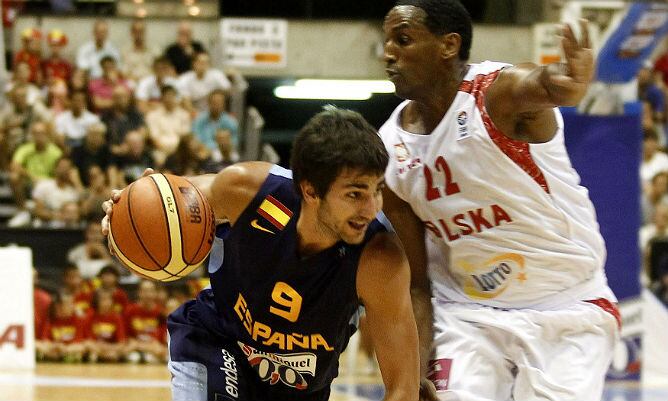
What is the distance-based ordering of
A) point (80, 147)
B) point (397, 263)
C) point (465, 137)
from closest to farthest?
point (397, 263), point (465, 137), point (80, 147)

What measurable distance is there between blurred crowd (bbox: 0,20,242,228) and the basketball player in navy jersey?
28.0 ft

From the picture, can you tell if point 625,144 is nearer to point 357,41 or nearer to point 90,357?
point 90,357

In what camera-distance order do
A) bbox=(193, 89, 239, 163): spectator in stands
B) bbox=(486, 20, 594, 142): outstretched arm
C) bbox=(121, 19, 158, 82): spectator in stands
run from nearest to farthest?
bbox=(486, 20, 594, 142): outstretched arm, bbox=(193, 89, 239, 163): spectator in stands, bbox=(121, 19, 158, 82): spectator in stands

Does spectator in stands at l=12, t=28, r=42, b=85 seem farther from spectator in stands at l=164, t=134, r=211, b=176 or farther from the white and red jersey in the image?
the white and red jersey

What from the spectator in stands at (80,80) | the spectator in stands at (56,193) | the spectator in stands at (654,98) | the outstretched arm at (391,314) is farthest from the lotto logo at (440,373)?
the spectator in stands at (654,98)

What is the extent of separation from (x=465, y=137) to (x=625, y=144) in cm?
598

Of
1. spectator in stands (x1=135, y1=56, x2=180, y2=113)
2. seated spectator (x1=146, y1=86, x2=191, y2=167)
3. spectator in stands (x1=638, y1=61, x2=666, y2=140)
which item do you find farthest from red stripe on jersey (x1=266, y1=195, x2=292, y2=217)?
spectator in stands (x1=638, y1=61, x2=666, y2=140)

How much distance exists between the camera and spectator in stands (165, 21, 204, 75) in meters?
14.8

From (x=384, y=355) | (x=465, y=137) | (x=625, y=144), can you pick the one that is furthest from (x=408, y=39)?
(x=625, y=144)

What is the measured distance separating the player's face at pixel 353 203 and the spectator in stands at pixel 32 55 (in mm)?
11584

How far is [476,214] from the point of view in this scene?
4113mm

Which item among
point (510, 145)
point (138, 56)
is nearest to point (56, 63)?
point (138, 56)

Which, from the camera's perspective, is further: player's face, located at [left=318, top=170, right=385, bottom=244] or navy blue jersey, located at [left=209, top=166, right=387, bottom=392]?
navy blue jersey, located at [left=209, top=166, right=387, bottom=392]

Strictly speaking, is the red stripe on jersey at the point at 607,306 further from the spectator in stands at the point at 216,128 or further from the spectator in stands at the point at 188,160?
the spectator in stands at the point at 216,128
